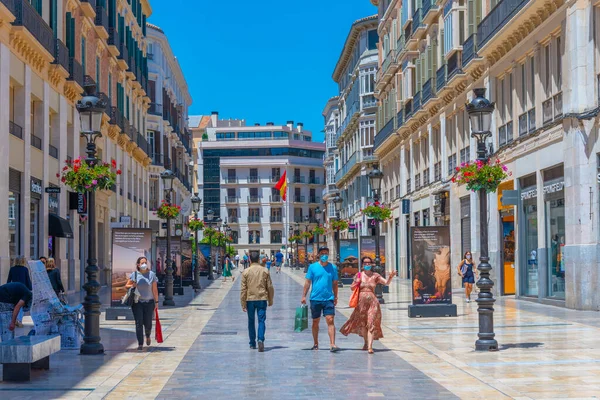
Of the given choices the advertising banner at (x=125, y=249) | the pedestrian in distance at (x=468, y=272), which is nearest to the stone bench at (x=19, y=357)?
the advertising banner at (x=125, y=249)

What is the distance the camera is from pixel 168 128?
222 feet

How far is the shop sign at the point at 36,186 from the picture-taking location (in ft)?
95.7

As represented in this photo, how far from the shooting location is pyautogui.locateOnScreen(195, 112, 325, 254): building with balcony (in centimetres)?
→ 12781

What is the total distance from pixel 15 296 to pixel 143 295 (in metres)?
2.00

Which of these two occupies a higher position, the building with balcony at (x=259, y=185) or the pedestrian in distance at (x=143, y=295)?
the building with balcony at (x=259, y=185)

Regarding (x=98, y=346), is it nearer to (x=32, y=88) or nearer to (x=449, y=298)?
(x=449, y=298)

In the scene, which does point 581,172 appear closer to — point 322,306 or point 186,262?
point 322,306

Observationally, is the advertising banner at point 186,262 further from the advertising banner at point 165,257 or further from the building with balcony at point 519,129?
the building with balcony at point 519,129

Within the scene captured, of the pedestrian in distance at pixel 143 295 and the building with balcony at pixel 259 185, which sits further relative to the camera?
the building with balcony at pixel 259 185

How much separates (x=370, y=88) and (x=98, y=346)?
5256cm

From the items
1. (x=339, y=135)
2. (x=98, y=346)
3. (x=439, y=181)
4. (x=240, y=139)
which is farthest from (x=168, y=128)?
(x=240, y=139)

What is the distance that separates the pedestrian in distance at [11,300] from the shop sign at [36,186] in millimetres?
14814

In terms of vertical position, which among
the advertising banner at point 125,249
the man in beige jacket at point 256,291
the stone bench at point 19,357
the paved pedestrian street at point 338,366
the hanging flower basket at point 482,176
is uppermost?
the hanging flower basket at point 482,176

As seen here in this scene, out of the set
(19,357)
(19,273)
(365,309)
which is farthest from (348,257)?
(19,357)
